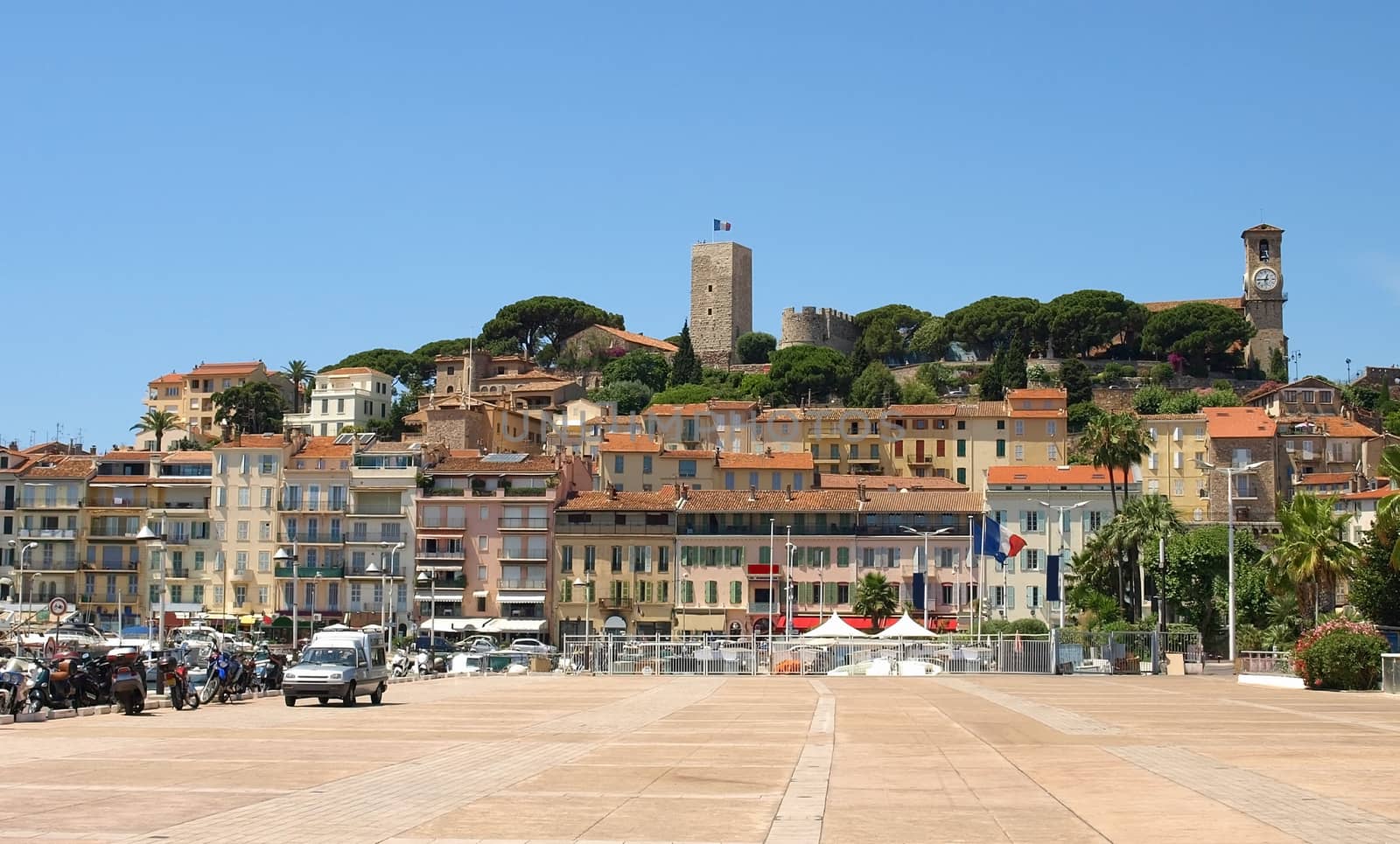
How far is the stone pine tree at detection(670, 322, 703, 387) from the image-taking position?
174 m

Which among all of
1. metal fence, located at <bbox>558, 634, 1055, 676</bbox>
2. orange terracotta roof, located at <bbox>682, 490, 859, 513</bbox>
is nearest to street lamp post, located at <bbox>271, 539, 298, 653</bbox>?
metal fence, located at <bbox>558, 634, 1055, 676</bbox>

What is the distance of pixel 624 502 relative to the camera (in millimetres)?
94938

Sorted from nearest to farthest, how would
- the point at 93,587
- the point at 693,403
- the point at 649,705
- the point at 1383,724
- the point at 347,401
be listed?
the point at 1383,724, the point at 649,705, the point at 93,587, the point at 693,403, the point at 347,401

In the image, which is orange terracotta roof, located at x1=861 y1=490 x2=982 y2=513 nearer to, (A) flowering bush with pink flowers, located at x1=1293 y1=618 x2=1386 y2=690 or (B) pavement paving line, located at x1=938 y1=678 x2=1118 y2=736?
(B) pavement paving line, located at x1=938 y1=678 x2=1118 y2=736

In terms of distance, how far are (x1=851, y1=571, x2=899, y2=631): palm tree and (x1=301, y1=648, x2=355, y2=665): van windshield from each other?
165 feet

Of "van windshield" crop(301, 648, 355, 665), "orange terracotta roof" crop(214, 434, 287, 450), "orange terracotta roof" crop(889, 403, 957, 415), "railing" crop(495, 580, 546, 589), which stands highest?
"orange terracotta roof" crop(889, 403, 957, 415)

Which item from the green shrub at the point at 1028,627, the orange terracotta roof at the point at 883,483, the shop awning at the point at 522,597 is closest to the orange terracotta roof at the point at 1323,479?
the orange terracotta roof at the point at 883,483

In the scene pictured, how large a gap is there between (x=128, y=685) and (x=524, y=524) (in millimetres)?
64480

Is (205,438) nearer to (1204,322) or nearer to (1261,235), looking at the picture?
(1204,322)

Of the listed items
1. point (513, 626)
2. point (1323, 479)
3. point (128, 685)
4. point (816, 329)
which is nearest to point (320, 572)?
point (513, 626)

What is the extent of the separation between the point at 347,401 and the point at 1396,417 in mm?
96568

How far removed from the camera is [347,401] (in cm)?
15600

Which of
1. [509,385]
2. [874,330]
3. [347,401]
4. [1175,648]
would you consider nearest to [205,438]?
[347,401]

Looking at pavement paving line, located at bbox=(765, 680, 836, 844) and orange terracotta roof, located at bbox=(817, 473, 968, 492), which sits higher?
orange terracotta roof, located at bbox=(817, 473, 968, 492)
